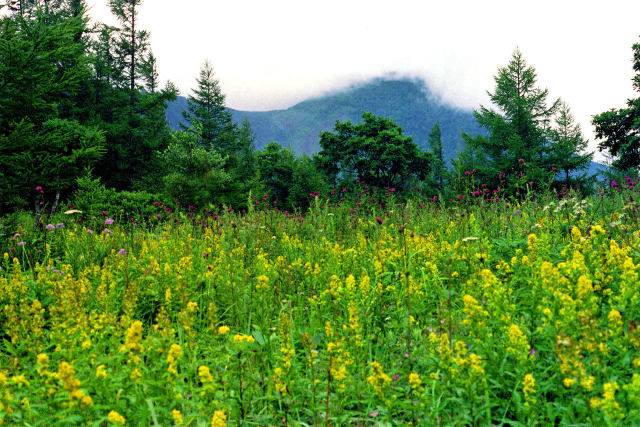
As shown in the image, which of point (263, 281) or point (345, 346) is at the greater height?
point (263, 281)

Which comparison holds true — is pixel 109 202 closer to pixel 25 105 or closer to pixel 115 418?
pixel 25 105

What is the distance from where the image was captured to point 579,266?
255 cm

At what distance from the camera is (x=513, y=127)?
31.3m

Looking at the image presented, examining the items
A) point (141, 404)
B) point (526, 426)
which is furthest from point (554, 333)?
point (141, 404)

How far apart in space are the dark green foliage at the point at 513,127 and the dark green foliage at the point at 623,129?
13.4 feet

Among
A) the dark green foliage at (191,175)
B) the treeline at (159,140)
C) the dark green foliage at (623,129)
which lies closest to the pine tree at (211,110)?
the treeline at (159,140)

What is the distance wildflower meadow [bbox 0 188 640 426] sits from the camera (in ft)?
5.98

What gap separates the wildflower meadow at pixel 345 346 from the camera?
1.82 m

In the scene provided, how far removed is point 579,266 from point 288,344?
217 cm

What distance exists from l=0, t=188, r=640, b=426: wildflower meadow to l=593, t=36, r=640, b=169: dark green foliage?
98.8ft

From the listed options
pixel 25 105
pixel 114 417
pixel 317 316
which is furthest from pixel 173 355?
pixel 25 105

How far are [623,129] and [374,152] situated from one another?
21.0m

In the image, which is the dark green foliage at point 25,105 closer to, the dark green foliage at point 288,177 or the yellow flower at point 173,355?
the yellow flower at point 173,355

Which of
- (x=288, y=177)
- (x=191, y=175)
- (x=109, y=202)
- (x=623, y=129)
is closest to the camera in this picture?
(x=109, y=202)
